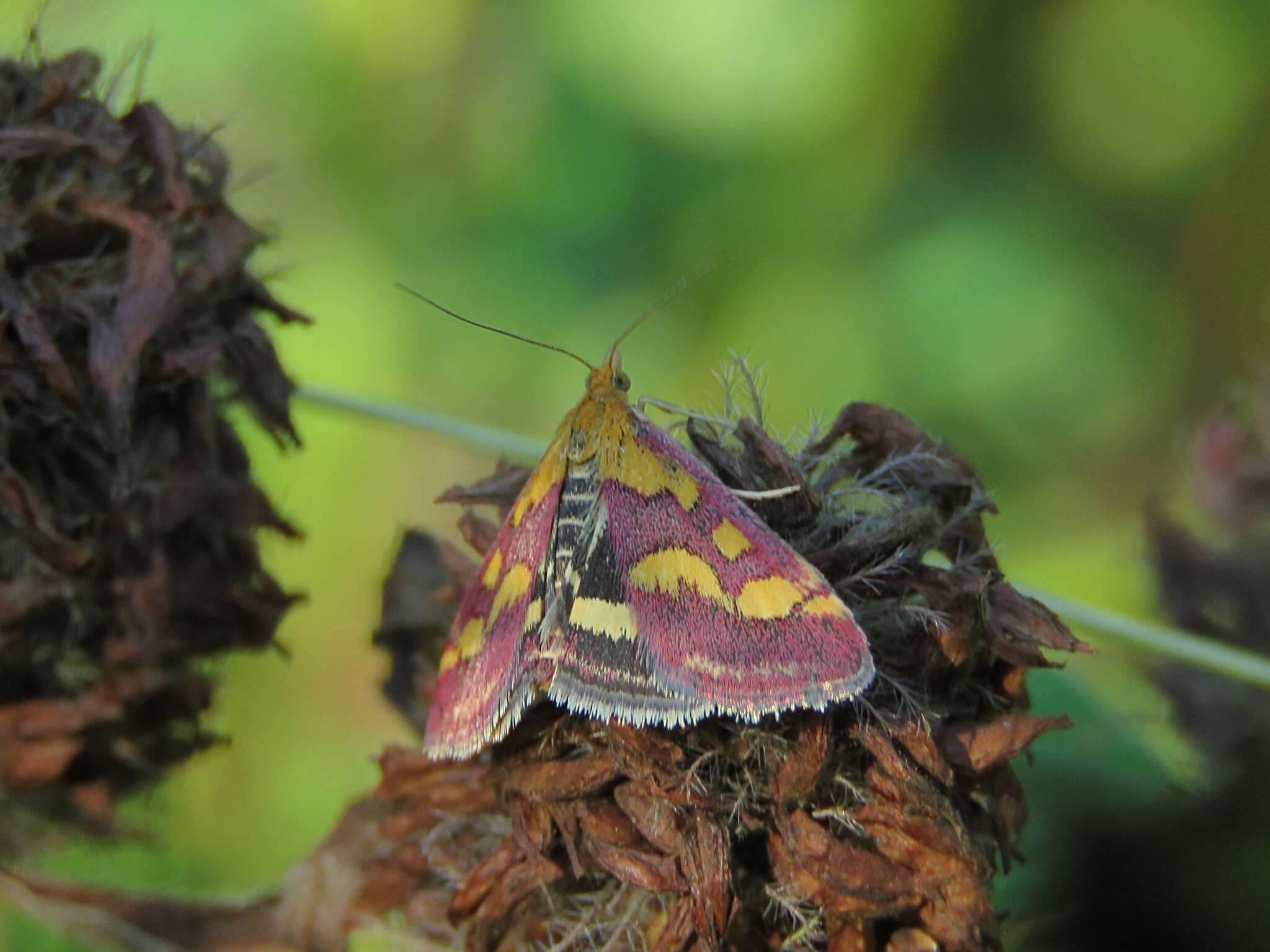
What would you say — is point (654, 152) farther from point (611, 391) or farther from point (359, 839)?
point (359, 839)

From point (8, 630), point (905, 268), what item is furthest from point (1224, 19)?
point (8, 630)

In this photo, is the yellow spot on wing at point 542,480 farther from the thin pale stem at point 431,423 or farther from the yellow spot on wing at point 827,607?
the yellow spot on wing at point 827,607

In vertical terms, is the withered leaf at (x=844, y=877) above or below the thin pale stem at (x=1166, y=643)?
below

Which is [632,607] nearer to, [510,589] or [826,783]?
[510,589]

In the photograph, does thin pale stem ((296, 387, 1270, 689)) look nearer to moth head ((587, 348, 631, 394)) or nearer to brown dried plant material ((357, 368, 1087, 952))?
moth head ((587, 348, 631, 394))

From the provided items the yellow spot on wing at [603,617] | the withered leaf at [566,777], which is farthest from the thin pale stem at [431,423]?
the withered leaf at [566,777]

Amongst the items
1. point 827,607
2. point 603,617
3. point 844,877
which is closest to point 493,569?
point 603,617
